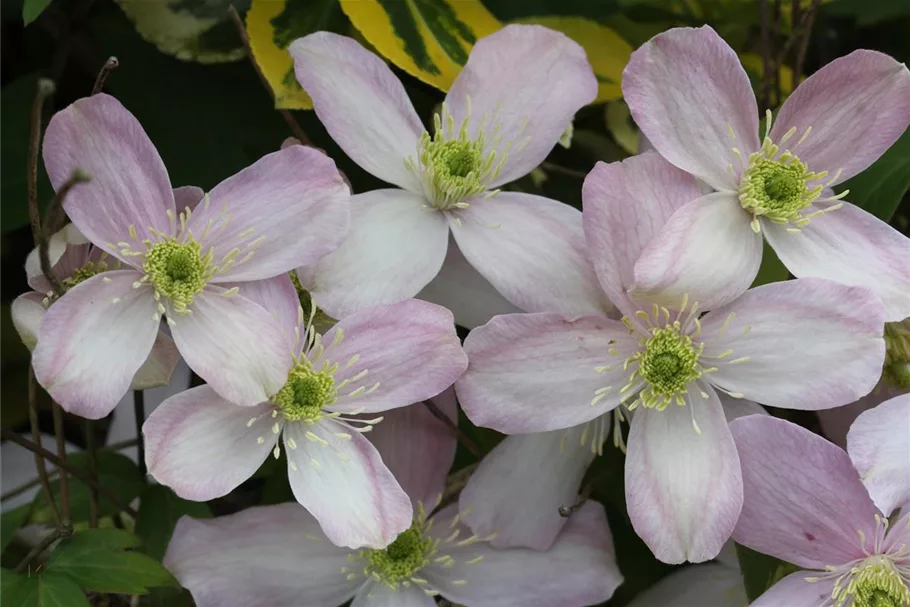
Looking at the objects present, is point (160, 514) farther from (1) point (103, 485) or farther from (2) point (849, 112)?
(2) point (849, 112)

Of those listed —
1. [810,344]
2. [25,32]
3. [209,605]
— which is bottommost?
[209,605]

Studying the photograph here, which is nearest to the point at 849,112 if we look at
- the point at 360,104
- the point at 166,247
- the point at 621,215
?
the point at 621,215

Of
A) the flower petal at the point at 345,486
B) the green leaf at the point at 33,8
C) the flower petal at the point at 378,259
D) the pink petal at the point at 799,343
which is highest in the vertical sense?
the green leaf at the point at 33,8

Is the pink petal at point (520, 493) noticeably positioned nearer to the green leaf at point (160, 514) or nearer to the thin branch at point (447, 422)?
the thin branch at point (447, 422)

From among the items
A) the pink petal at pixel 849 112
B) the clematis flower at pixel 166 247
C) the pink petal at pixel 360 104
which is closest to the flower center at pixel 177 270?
the clematis flower at pixel 166 247

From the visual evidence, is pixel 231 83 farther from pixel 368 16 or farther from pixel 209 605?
pixel 209 605

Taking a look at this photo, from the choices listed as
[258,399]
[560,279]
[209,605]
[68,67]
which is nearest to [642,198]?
[560,279]
